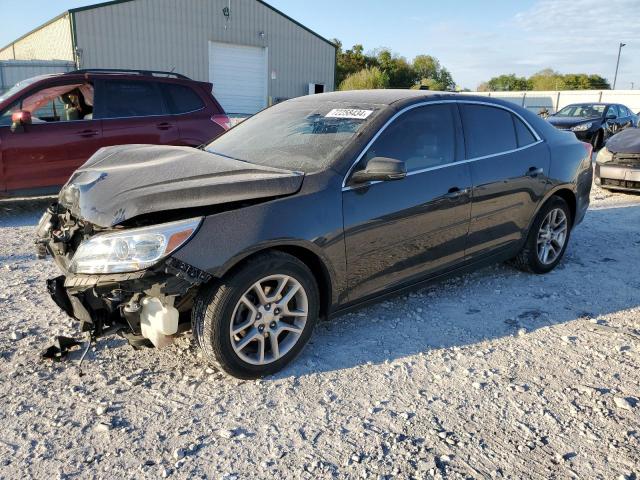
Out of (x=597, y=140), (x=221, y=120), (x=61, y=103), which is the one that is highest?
(x=61, y=103)

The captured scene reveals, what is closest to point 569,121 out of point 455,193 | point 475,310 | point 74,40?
point 475,310

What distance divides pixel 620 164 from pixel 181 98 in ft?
23.2

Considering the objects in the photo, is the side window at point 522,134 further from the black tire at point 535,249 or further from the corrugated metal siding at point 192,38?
the corrugated metal siding at point 192,38

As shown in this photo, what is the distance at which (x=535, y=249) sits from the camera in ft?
15.9

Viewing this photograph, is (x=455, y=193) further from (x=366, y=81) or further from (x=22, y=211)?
(x=366, y=81)

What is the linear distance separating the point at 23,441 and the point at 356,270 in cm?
203

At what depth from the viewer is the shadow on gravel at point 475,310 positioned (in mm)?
3510

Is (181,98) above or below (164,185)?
above

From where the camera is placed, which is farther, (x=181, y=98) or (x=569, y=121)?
(x=569, y=121)

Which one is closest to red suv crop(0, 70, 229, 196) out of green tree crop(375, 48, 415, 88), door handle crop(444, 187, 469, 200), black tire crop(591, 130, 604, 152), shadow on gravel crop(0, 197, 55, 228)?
shadow on gravel crop(0, 197, 55, 228)

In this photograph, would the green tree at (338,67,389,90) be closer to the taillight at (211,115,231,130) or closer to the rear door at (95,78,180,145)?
the taillight at (211,115,231,130)

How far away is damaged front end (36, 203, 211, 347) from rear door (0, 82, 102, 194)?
4.28 m

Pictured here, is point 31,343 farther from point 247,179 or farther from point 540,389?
point 540,389

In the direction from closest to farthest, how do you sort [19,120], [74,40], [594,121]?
[19,120] < [594,121] < [74,40]
